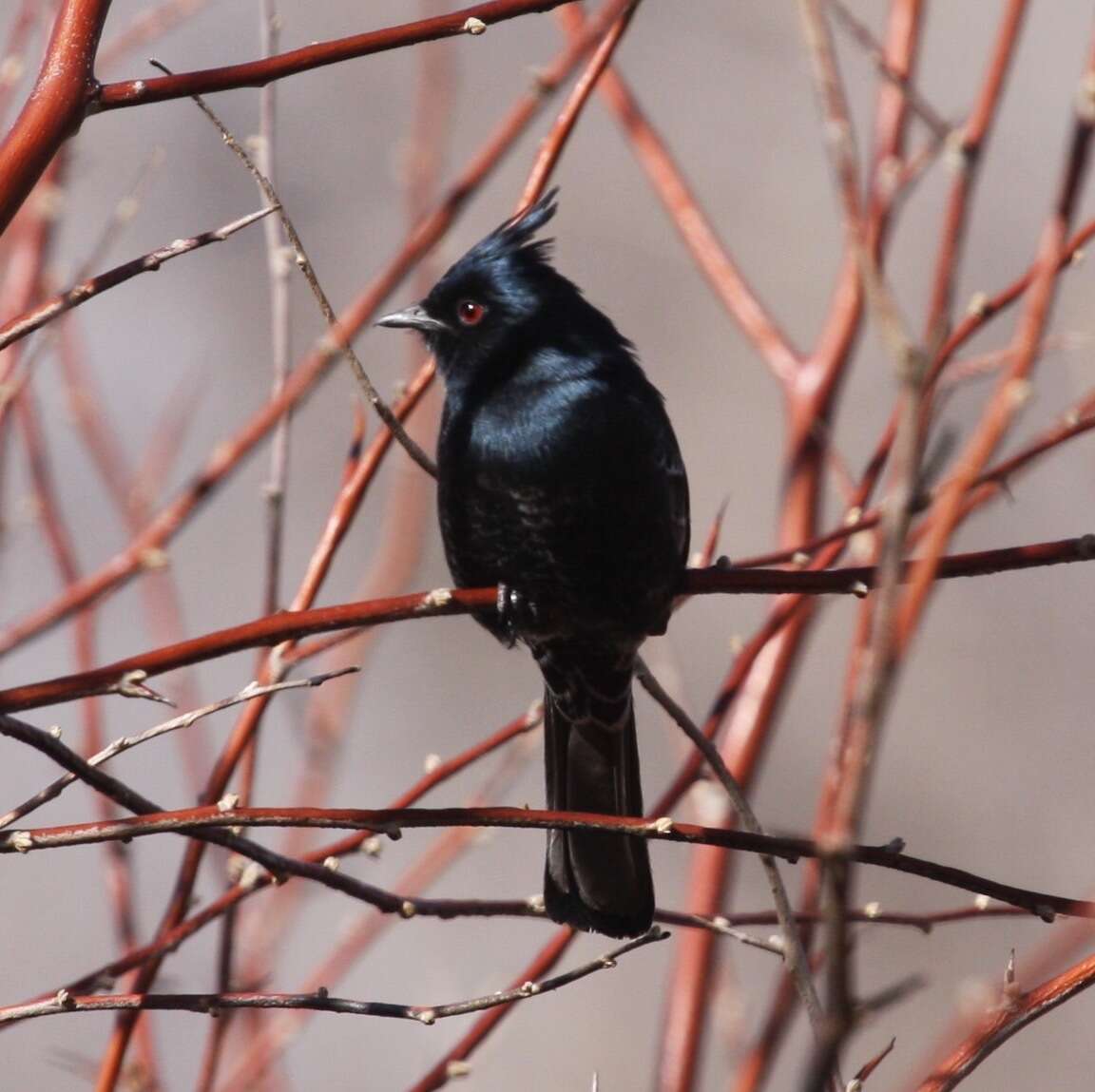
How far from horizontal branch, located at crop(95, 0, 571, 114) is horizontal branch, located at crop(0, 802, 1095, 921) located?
0.92 meters

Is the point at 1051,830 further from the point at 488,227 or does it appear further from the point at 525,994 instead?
the point at 525,994

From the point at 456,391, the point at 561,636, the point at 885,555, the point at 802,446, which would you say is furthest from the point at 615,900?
the point at 885,555

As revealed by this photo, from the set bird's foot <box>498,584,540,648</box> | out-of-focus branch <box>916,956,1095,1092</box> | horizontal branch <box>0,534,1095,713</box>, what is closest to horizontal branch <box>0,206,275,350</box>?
horizontal branch <box>0,534,1095,713</box>

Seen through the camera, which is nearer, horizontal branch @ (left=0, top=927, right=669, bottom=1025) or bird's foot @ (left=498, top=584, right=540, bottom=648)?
horizontal branch @ (left=0, top=927, right=669, bottom=1025)

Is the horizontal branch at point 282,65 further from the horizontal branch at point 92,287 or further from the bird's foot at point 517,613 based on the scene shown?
the bird's foot at point 517,613

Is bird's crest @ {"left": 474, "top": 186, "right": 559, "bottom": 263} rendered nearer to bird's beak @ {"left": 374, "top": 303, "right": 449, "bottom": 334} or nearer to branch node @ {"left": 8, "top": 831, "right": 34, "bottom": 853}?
bird's beak @ {"left": 374, "top": 303, "right": 449, "bottom": 334}

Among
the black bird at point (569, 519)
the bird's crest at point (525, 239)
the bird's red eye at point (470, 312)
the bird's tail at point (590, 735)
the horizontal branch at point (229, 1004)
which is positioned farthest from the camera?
the bird's red eye at point (470, 312)

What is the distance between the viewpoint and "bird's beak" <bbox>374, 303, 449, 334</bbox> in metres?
4.38

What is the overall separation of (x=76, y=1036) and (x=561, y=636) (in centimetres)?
414

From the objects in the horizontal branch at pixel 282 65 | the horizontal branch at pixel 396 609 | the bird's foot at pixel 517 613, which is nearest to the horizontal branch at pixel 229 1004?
the horizontal branch at pixel 396 609

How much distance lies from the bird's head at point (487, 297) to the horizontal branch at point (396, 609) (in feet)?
4.64

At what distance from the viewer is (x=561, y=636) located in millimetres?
4008

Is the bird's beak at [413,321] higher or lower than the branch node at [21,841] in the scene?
higher

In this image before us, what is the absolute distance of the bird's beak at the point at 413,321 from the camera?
4.38 metres
